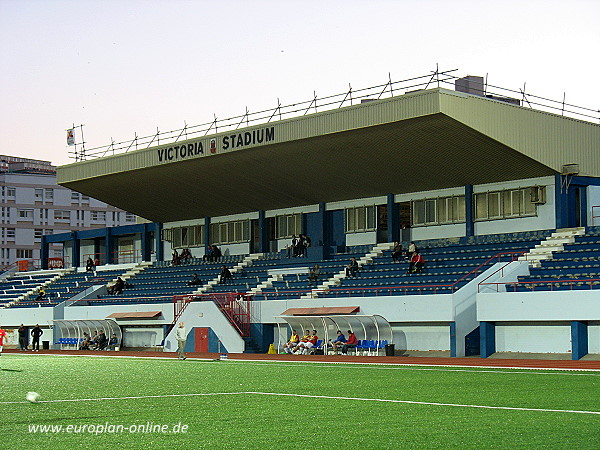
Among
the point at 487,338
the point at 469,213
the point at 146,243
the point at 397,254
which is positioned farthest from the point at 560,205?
the point at 146,243

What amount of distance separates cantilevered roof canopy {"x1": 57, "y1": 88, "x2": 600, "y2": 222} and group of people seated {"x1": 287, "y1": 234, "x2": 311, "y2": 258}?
2331mm

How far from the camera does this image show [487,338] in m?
39.4

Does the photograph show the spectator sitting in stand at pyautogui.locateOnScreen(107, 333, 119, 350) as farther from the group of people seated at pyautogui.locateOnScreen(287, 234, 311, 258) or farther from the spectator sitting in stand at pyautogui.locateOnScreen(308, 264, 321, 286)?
the spectator sitting in stand at pyautogui.locateOnScreen(308, 264, 321, 286)

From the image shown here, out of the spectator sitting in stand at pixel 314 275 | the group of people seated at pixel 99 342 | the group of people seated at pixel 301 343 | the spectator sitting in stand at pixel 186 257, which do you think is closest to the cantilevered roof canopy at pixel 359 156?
the spectator sitting in stand at pixel 186 257

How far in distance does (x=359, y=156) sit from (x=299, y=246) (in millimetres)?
9381

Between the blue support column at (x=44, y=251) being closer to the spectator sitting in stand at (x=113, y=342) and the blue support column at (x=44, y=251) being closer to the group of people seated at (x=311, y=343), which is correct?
the spectator sitting in stand at (x=113, y=342)

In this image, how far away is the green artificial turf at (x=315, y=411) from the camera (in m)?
12.7

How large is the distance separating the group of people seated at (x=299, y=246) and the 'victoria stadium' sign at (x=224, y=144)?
7293 mm

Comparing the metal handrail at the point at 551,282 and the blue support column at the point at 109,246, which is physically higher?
the blue support column at the point at 109,246

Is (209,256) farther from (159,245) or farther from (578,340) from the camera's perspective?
(578,340)

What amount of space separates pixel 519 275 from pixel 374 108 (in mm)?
10062

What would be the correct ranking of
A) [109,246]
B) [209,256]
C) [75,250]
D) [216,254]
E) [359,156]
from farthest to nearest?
[75,250] < [109,246] < [209,256] < [216,254] < [359,156]

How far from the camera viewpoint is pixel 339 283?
4900 centimetres

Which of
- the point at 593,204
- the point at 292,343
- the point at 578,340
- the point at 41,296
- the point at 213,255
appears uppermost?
the point at 593,204
